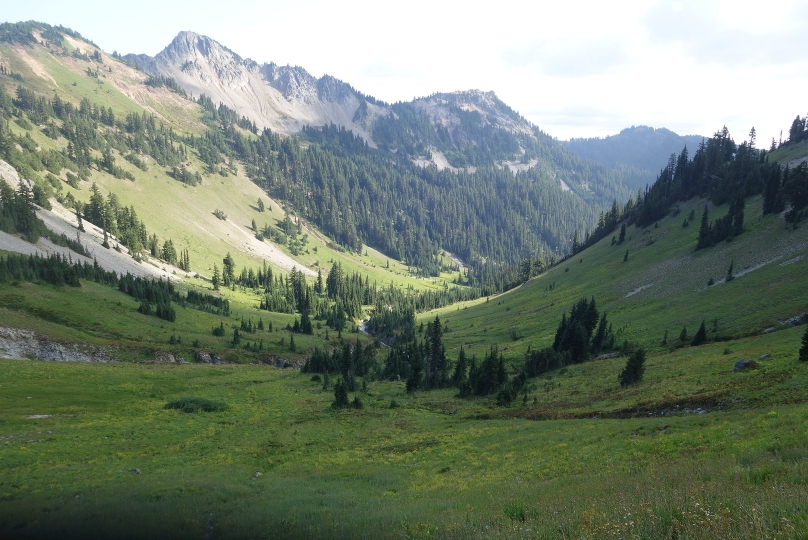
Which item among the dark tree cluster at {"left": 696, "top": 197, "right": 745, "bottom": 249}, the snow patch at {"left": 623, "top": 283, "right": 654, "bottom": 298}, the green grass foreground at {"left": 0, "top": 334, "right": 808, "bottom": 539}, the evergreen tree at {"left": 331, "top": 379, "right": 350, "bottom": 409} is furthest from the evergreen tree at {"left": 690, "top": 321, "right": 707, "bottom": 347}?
the dark tree cluster at {"left": 696, "top": 197, "right": 745, "bottom": 249}

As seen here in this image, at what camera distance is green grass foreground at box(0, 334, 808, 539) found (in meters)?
11.9

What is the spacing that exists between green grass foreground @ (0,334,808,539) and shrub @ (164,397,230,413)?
173 cm

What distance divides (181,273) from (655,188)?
224379 mm

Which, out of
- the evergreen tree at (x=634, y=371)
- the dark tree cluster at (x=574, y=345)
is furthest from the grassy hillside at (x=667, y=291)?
the evergreen tree at (x=634, y=371)

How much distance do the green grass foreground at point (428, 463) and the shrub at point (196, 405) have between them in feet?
5.69

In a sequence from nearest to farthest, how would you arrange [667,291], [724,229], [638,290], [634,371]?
1. [634,371]
2. [667,291]
3. [638,290]
4. [724,229]

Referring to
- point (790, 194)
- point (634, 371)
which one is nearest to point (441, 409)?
point (634, 371)

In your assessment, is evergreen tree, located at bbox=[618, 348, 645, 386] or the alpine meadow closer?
the alpine meadow

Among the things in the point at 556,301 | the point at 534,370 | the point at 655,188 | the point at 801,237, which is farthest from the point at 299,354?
the point at 655,188

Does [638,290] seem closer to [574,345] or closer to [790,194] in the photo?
[574,345]

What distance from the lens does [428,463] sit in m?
31.0

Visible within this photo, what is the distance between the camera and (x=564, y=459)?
81.8 ft

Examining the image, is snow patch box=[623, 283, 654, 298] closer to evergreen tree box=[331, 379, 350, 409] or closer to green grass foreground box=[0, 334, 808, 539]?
green grass foreground box=[0, 334, 808, 539]

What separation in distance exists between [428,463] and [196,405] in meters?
38.9
